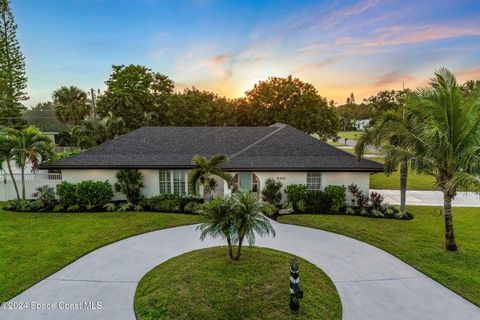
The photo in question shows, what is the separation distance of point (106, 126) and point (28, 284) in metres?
21.3

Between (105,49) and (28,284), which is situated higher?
(105,49)

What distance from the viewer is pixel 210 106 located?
31.9m

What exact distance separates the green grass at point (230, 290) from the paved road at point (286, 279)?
0.35 m

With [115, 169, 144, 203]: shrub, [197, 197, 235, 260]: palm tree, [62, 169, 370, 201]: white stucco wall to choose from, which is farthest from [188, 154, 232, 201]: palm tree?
[197, 197, 235, 260]: palm tree

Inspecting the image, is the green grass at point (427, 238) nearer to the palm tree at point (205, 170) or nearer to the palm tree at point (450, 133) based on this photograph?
the palm tree at point (450, 133)

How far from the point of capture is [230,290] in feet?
20.7

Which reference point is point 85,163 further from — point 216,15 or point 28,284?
point 216,15

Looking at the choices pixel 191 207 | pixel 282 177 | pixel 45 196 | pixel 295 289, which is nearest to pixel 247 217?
pixel 295 289

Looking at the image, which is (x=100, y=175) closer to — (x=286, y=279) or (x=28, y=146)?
(x=28, y=146)

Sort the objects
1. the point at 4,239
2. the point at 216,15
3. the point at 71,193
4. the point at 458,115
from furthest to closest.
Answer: the point at 216,15 < the point at 71,193 < the point at 4,239 < the point at 458,115

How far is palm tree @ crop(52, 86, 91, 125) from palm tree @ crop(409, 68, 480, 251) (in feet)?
126

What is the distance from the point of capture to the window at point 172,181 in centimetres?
1471

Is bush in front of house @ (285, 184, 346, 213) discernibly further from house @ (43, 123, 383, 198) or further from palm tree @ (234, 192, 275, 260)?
palm tree @ (234, 192, 275, 260)

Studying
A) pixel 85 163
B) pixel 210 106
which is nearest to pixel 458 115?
pixel 85 163
